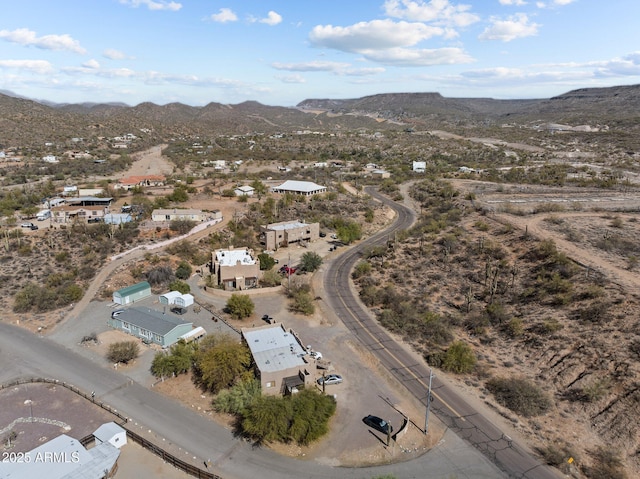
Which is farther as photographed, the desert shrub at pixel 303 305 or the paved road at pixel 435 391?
the desert shrub at pixel 303 305

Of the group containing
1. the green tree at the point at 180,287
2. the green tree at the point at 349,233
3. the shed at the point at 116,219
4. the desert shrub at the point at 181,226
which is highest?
the shed at the point at 116,219

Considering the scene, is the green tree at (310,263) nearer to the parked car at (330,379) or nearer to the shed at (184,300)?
the shed at (184,300)

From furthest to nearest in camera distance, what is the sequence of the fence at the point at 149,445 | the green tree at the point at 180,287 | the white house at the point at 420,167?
the white house at the point at 420,167 < the green tree at the point at 180,287 < the fence at the point at 149,445

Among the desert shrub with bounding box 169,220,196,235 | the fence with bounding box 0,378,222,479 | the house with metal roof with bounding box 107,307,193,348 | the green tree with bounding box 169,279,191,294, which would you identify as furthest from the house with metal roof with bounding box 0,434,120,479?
the desert shrub with bounding box 169,220,196,235

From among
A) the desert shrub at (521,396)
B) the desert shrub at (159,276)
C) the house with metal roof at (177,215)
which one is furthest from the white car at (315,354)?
the house with metal roof at (177,215)

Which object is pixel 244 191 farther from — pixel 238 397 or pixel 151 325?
pixel 238 397

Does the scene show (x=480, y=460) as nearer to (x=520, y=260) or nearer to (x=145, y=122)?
(x=520, y=260)
